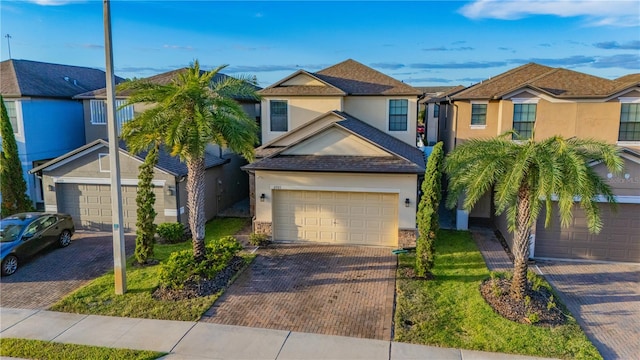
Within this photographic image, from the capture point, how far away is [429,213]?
12445 millimetres

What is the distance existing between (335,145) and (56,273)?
33.6ft

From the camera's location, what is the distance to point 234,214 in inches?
824

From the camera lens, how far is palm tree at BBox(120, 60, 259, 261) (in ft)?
38.8

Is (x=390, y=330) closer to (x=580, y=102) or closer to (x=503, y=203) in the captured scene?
(x=503, y=203)

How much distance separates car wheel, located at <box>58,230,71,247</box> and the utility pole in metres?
5.49

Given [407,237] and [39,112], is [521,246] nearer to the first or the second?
[407,237]

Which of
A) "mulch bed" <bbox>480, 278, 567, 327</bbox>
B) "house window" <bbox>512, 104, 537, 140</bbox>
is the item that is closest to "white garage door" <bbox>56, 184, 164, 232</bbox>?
"mulch bed" <bbox>480, 278, 567, 327</bbox>

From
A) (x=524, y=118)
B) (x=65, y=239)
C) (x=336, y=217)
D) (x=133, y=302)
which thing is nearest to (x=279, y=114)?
(x=336, y=217)

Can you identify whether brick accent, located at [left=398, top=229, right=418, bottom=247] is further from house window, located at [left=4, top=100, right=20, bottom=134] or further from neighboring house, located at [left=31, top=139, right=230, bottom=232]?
house window, located at [left=4, top=100, right=20, bottom=134]

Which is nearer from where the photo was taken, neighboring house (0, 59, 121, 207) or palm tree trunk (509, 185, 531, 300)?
palm tree trunk (509, 185, 531, 300)

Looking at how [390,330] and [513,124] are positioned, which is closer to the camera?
[390,330]

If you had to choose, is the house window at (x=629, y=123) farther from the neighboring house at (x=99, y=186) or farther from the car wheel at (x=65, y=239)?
the car wheel at (x=65, y=239)

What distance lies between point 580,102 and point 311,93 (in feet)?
37.0

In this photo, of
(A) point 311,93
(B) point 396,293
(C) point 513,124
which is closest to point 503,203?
(B) point 396,293
